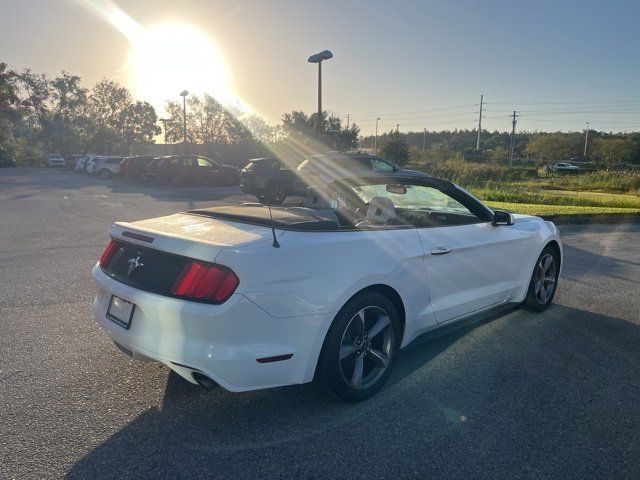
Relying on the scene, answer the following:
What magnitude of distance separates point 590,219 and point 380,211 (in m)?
9.86

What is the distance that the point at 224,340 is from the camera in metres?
2.65

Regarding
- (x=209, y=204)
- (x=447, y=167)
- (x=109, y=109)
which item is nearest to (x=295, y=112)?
(x=447, y=167)

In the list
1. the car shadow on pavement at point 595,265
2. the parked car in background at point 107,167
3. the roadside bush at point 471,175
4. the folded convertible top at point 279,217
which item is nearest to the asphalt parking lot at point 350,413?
the folded convertible top at point 279,217

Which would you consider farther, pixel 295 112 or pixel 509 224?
pixel 295 112

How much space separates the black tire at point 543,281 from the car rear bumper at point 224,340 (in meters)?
2.95

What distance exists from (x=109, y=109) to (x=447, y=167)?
7219 cm

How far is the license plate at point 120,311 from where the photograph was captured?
2.98 m

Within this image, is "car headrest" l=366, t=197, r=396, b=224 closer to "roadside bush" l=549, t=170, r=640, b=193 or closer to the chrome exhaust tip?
the chrome exhaust tip

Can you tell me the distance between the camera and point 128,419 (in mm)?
2994

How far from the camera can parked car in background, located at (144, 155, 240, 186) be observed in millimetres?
24344

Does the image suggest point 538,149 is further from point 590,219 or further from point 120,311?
point 120,311

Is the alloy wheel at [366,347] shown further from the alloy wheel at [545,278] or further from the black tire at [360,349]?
the alloy wheel at [545,278]

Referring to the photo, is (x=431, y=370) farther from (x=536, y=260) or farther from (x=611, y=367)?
(x=536, y=260)

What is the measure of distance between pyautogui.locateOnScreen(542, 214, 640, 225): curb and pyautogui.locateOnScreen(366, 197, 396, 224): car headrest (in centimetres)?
859
